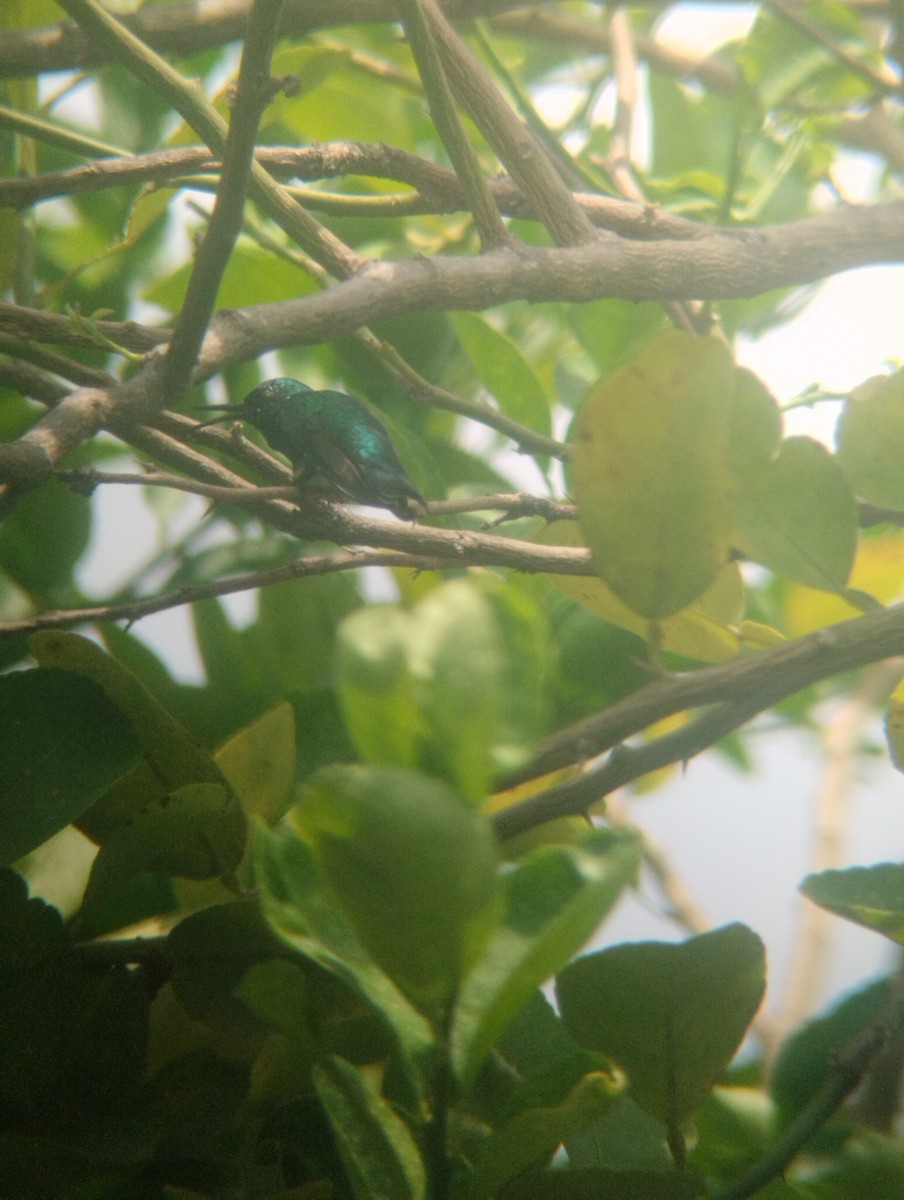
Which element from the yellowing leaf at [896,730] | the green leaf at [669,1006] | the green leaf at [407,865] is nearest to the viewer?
the green leaf at [407,865]

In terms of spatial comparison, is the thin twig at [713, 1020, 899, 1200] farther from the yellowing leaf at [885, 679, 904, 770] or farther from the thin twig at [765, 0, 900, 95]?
the thin twig at [765, 0, 900, 95]

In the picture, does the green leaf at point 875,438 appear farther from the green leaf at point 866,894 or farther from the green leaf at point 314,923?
the green leaf at point 314,923

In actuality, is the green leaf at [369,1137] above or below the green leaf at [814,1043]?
above

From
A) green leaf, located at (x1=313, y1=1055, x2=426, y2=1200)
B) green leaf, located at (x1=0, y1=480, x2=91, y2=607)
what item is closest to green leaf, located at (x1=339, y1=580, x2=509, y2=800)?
green leaf, located at (x1=313, y1=1055, x2=426, y2=1200)

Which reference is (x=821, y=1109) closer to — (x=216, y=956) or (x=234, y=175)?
(x=216, y=956)

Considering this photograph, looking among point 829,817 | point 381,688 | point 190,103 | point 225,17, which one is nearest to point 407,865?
point 381,688

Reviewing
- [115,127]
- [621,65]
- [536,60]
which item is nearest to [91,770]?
[115,127]

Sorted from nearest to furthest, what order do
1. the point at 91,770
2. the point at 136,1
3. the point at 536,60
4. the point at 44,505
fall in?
the point at 91,770 < the point at 44,505 < the point at 136,1 < the point at 536,60

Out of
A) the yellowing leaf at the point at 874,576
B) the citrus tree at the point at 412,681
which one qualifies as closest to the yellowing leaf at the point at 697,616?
the citrus tree at the point at 412,681

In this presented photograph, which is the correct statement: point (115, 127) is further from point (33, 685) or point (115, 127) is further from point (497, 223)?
point (33, 685)
